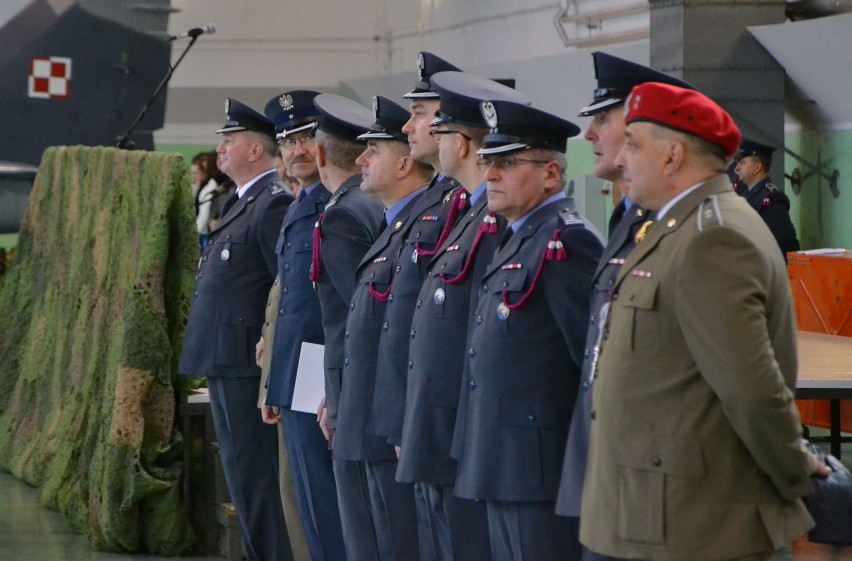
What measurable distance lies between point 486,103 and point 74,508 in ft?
10.4

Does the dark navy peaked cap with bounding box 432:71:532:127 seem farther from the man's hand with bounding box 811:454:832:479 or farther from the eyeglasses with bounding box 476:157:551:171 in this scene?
the man's hand with bounding box 811:454:832:479

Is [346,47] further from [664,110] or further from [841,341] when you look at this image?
[664,110]

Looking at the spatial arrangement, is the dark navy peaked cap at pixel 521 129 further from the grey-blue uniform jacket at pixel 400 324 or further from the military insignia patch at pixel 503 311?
the grey-blue uniform jacket at pixel 400 324

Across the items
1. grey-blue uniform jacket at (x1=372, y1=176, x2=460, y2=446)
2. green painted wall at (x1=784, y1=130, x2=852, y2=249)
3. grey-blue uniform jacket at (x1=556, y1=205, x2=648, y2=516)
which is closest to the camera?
grey-blue uniform jacket at (x1=556, y1=205, x2=648, y2=516)

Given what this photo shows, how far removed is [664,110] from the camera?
2600 mm

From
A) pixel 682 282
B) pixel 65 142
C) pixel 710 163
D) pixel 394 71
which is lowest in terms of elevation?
pixel 682 282

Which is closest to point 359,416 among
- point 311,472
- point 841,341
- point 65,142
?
point 311,472

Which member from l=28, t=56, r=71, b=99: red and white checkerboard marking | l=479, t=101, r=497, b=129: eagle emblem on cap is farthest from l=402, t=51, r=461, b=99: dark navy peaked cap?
l=28, t=56, r=71, b=99: red and white checkerboard marking

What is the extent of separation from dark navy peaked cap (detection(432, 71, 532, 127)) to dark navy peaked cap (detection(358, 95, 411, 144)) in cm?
30

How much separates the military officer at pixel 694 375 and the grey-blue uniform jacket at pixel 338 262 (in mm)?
1522

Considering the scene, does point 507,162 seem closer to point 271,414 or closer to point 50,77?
point 271,414

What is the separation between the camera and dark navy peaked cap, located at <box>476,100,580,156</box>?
3191 millimetres

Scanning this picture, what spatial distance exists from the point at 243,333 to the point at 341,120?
33.1 inches

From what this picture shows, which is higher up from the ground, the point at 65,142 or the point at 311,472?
the point at 65,142
